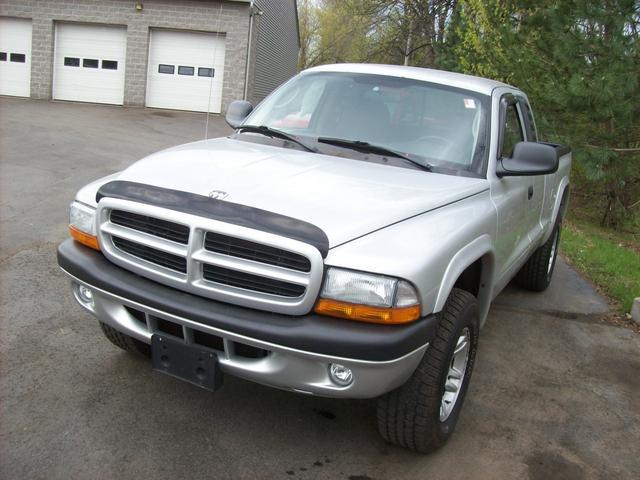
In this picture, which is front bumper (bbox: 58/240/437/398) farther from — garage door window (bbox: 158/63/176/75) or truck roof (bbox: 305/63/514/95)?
garage door window (bbox: 158/63/176/75)

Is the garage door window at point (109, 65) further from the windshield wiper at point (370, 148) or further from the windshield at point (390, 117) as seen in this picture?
the windshield wiper at point (370, 148)

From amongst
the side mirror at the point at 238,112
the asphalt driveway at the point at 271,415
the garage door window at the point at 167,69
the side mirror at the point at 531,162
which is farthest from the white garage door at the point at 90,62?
the side mirror at the point at 531,162

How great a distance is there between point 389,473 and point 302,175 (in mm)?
1452

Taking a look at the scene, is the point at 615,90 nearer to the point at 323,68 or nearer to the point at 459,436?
the point at 323,68

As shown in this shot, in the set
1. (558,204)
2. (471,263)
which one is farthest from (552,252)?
(471,263)

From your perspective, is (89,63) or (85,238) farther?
(89,63)

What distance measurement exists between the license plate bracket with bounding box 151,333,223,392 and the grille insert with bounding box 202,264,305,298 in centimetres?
31

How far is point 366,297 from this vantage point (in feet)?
7.98

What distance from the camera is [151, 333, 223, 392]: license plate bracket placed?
2.63 metres

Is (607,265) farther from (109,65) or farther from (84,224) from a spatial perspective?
(109,65)

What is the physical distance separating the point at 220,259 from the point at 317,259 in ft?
1.39

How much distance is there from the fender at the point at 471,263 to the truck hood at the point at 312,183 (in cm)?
25

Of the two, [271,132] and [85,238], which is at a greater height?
[271,132]

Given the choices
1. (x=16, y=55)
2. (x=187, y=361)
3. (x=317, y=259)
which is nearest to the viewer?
(x=317, y=259)
